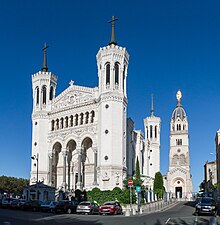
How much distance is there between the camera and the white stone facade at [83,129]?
5719cm

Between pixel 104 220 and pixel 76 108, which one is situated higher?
pixel 76 108

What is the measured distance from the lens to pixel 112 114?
57.8 meters

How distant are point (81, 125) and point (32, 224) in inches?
1568

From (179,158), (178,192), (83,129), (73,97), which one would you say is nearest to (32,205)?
(83,129)

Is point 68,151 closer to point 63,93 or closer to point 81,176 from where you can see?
point 81,176

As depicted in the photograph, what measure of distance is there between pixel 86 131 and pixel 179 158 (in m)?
61.4

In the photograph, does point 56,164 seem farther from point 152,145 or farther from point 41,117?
point 152,145

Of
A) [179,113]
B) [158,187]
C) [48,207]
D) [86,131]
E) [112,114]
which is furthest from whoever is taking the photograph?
[179,113]

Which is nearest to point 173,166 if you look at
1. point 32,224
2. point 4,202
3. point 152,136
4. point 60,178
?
point 152,136

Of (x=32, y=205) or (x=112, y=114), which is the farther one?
(x=112, y=114)

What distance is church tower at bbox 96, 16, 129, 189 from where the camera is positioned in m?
56.0

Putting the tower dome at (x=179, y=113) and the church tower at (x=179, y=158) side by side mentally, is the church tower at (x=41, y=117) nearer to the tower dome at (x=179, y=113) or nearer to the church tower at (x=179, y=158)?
the church tower at (x=179, y=158)

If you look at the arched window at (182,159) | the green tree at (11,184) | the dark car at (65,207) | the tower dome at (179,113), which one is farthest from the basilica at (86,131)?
the tower dome at (179,113)

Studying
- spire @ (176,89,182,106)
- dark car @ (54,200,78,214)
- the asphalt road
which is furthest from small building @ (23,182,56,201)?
spire @ (176,89,182,106)
